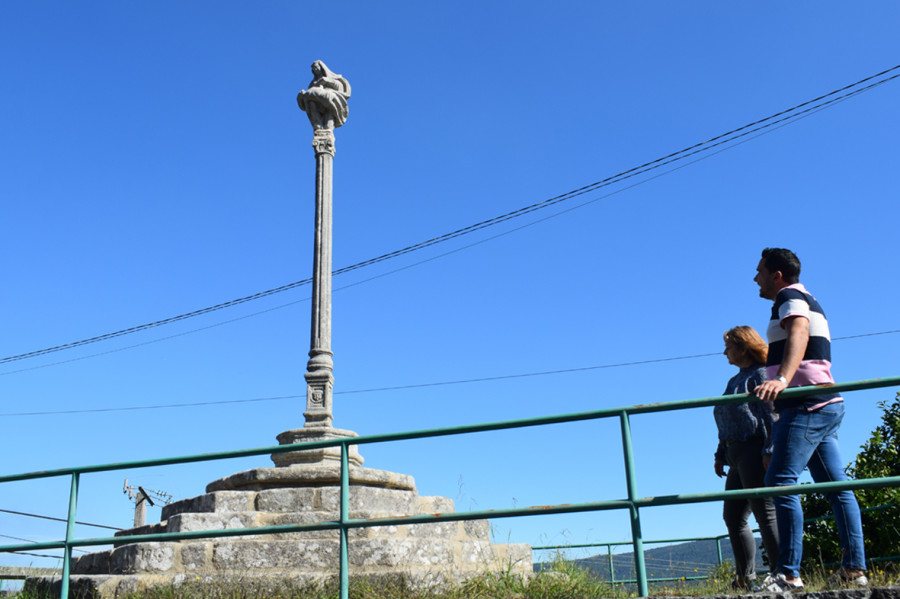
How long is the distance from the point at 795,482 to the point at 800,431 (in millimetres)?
259

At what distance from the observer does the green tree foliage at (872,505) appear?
7.53 metres

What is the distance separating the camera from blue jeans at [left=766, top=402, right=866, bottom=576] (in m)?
3.89

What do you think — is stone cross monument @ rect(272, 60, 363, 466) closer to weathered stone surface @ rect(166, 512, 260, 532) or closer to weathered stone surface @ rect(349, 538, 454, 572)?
weathered stone surface @ rect(166, 512, 260, 532)

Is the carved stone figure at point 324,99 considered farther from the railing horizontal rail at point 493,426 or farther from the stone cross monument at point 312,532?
the railing horizontal rail at point 493,426

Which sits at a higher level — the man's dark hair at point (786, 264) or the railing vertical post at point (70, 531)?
the man's dark hair at point (786, 264)

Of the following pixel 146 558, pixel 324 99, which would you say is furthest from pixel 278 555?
pixel 324 99

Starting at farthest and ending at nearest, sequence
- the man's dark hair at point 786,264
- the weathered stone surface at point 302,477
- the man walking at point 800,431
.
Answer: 1. the weathered stone surface at point 302,477
2. the man's dark hair at point 786,264
3. the man walking at point 800,431

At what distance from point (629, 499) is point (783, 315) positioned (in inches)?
47.6

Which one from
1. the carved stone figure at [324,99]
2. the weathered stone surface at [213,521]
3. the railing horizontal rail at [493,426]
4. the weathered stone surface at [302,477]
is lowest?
the weathered stone surface at [213,521]

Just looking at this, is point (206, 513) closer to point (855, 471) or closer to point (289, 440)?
point (289, 440)

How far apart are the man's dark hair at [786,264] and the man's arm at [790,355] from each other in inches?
16.3

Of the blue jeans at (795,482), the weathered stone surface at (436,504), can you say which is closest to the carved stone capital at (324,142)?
the weathered stone surface at (436,504)

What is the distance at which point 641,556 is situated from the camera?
3969 millimetres

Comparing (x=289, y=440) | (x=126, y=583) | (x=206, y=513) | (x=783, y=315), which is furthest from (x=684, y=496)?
(x=289, y=440)
